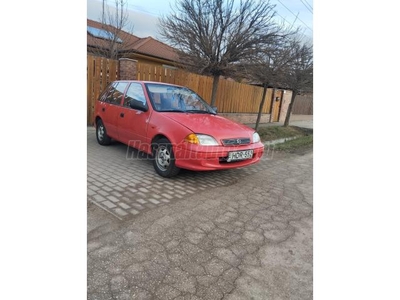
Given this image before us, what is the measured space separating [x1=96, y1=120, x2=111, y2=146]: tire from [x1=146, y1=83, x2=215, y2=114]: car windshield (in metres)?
1.89

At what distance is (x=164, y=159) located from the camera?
4.06 m

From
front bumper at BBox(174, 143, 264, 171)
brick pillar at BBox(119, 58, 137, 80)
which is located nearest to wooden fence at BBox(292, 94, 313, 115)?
brick pillar at BBox(119, 58, 137, 80)

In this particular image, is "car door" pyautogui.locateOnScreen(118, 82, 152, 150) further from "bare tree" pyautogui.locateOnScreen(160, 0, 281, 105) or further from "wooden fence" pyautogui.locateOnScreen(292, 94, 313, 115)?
"wooden fence" pyautogui.locateOnScreen(292, 94, 313, 115)

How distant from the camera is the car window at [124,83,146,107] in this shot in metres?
4.54

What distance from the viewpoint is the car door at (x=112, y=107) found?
16.9ft

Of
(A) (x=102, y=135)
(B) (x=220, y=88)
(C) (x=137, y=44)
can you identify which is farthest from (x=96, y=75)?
(C) (x=137, y=44)

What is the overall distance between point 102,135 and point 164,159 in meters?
2.62

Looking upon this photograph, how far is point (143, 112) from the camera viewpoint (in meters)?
4.35

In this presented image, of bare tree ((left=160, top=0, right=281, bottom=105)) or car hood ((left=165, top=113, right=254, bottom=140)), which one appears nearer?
car hood ((left=165, top=113, right=254, bottom=140))

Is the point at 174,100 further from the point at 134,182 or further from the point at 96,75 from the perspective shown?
the point at 96,75

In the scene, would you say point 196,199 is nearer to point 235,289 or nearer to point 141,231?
point 141,231

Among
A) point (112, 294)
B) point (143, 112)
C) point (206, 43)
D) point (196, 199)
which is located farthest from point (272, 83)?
point (112, 294)

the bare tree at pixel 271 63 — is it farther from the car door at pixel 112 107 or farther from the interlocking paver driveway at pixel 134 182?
the car door at pixel 112 107

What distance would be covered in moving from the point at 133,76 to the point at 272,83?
5.06 m
